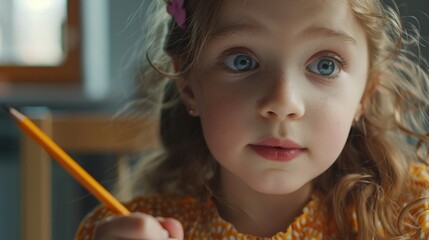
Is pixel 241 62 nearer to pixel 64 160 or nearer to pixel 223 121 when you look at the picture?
pixel 223 121

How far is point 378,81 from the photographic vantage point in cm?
74

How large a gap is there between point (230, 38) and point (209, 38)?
0.08 ft

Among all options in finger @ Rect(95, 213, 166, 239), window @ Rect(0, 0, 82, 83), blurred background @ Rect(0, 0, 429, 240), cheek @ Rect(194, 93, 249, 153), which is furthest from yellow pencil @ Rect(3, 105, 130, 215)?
window @ Rect(0, 0, 82, 83)

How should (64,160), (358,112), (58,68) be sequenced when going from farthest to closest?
(58,68) < (358,112) < (64,160)

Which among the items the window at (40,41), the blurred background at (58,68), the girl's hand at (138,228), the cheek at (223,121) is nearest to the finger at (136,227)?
the girl's hand at (138,228)

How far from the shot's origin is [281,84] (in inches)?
23.8

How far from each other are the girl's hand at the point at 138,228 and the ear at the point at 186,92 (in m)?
0.20

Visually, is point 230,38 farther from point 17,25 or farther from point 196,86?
point 17,25

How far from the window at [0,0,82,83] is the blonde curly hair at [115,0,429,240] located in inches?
57.5

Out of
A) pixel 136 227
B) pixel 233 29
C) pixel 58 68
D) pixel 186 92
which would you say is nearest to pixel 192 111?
pixel 186 92

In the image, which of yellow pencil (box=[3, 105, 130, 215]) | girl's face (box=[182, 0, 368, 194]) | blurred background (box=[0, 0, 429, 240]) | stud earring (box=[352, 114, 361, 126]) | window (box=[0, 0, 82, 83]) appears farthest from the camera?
window (box=[0, 0, 82, 83])

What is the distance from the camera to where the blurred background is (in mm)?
2141

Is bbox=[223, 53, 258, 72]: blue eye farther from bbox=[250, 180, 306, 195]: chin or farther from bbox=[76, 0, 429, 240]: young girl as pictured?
bbox=[250, 180, 306, 195]: chin

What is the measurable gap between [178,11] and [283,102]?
15cm
